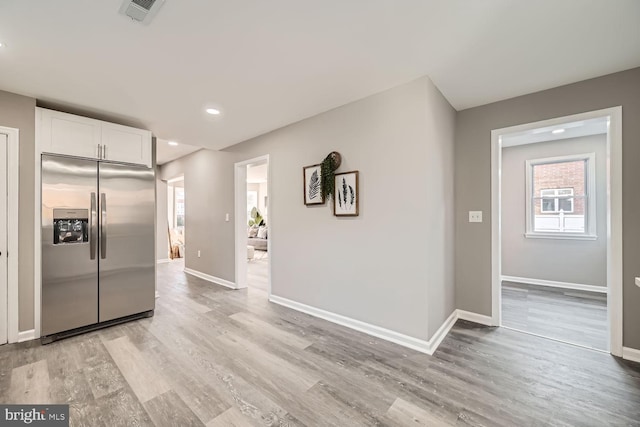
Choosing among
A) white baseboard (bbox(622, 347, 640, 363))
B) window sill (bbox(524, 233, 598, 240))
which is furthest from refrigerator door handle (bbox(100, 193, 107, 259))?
window sill (bbox(524, 233, 598, 240))

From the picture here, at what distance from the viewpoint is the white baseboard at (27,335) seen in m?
2.57

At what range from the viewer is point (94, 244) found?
9.25 ft

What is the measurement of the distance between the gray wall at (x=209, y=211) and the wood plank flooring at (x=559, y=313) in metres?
4.11

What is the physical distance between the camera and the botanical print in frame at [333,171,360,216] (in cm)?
279

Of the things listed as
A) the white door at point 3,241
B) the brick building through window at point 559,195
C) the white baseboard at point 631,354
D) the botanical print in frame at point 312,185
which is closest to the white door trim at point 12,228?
the white door at point 3,241

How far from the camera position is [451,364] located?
7.03 ft

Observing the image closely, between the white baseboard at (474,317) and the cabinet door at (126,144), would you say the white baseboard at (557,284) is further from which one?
the cabinet door at (126,144)


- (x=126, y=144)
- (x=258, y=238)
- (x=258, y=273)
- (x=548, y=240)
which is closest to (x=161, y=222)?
(x=258, y=238)

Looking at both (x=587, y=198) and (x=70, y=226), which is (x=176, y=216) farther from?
(x=587, y=198)

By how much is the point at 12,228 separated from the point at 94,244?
2.12 ft

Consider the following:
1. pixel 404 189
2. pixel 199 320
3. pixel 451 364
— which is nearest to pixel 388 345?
pixel 451 364

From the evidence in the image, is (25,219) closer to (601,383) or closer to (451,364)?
(451,364)

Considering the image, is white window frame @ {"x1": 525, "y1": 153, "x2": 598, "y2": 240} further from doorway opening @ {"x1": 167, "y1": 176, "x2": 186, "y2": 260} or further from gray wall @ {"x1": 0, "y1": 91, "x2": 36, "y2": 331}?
doorway opening @ {"x1": 167, "y1": 176, "x2": 186, "y2": 260}

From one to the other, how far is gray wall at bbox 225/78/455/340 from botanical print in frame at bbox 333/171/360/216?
7 centimetres
